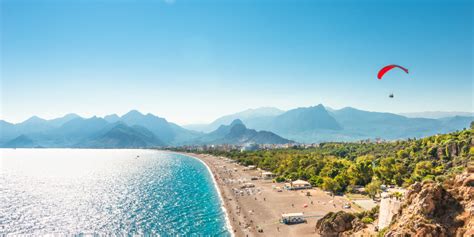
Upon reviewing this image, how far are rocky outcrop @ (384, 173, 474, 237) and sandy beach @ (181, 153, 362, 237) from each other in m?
18.2

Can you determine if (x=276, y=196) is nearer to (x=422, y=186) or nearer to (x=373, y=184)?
(x=373, y=184)

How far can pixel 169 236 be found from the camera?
40062 millimetres

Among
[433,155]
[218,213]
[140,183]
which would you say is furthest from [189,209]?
[433,155]

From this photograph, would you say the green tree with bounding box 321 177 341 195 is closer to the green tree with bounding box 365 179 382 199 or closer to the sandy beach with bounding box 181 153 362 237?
the sandy beach with bounding box 181 153 362 237

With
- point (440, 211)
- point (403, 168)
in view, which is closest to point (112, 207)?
point (440, 211)

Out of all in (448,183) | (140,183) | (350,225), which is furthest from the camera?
(140,183)

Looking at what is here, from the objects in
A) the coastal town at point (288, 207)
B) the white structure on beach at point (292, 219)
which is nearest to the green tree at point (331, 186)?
the coastal town at point (288, 207)

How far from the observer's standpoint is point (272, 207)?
2058 inches

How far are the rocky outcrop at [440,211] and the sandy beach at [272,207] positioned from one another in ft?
59.7

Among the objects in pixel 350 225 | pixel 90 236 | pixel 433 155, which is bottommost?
pixel 90 236

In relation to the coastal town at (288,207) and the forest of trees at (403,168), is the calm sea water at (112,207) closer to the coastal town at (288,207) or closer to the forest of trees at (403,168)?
the coastal town at (288,207)

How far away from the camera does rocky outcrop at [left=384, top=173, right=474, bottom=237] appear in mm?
18688

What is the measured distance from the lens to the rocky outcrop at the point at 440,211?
18.7 m

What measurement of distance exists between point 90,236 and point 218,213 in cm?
1943
